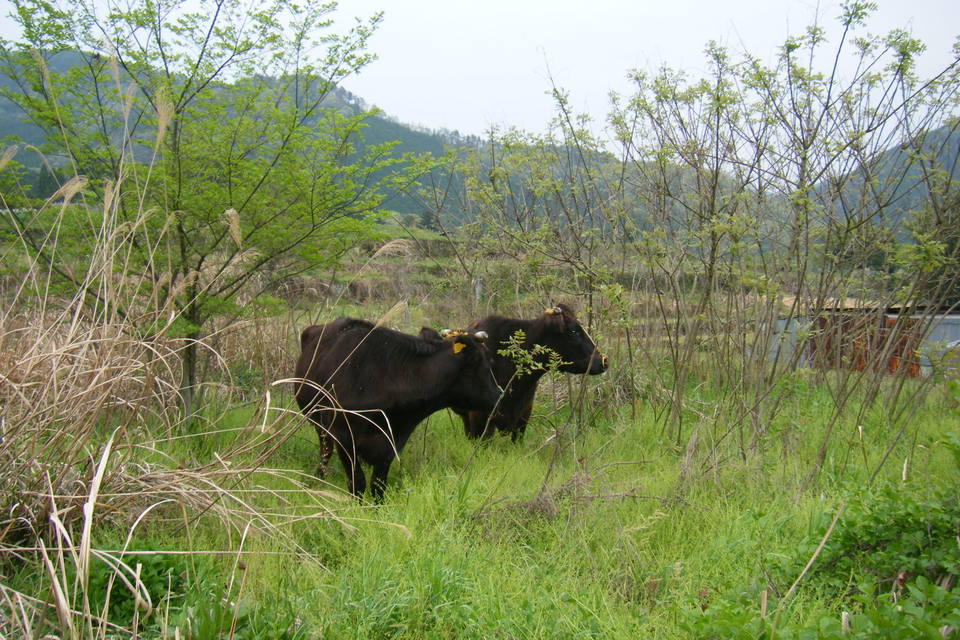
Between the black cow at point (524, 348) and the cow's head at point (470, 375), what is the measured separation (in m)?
1.21

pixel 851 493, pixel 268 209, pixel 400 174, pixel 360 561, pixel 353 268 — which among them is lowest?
pixel 360 561

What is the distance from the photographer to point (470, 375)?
546 cm

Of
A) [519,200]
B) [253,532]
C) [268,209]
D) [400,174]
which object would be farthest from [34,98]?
[519,200]

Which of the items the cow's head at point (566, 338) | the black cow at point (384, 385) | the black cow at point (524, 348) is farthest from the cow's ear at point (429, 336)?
the cow's head at point (566, 338)

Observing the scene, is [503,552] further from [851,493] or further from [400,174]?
[400,174]

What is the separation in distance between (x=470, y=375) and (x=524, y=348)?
142 centimetres

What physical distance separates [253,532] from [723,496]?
2963 mm

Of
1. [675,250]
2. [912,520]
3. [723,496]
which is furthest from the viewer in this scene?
[675,250]

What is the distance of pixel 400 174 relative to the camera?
6.16 metres

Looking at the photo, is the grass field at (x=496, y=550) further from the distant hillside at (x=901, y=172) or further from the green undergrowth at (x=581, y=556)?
the distant hillside at (x=901, y=172)

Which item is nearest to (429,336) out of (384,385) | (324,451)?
(384,385)

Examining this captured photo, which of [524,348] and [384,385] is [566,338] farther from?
[384,385]

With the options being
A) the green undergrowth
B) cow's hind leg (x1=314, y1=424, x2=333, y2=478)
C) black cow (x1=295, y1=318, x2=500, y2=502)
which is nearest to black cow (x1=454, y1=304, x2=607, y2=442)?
black cow (x1=295, y1=318, x2=500, y2=502)

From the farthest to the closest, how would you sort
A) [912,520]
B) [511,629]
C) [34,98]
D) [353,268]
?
[353,268], [34,98], [912,520], [511,629]
